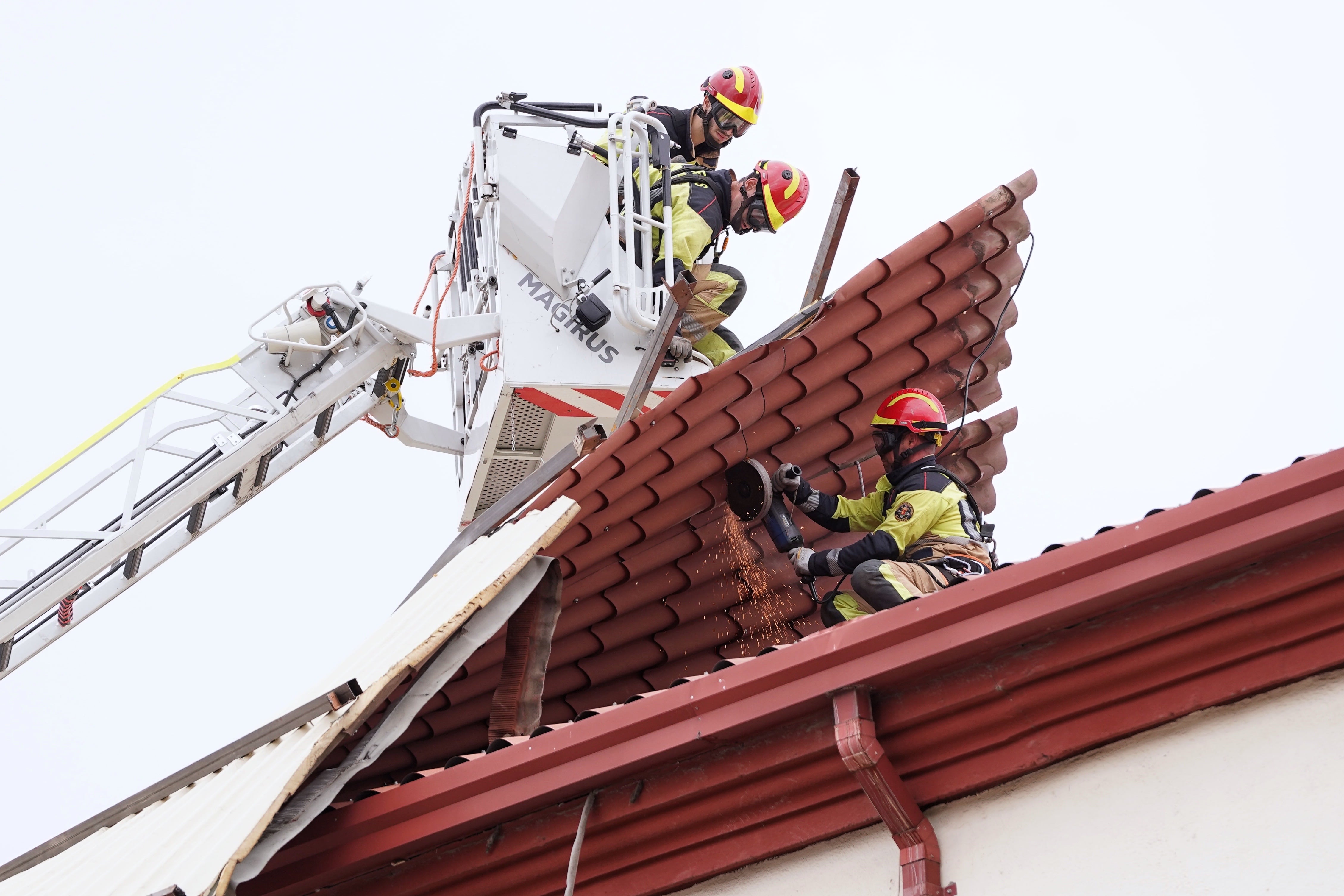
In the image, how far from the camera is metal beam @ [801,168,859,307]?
7359 millimetres

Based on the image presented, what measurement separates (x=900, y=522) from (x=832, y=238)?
1484 millimetres

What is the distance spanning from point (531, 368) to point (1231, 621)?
6.63 metres

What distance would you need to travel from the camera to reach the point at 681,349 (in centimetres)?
1015

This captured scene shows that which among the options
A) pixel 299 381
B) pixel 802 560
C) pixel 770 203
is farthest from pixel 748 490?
pixel 299 381

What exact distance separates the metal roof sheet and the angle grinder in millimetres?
1254

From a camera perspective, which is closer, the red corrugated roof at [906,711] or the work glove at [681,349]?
the red corrugated roof at [906,711]

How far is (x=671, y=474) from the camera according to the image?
7.21 meters

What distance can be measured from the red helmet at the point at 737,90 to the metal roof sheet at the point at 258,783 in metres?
4.82

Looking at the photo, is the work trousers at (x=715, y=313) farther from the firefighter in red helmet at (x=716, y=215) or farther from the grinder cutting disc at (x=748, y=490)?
the grinder cutting disc at (x=748, y=490)

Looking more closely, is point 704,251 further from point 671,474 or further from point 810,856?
point 810,856

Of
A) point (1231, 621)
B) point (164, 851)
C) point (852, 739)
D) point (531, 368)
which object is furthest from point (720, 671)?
point (531, 368)

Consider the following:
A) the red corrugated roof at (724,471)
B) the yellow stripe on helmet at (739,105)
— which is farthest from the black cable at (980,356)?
the yellow stripe on helmet at (739,105)

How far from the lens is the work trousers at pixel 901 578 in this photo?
6586 mm

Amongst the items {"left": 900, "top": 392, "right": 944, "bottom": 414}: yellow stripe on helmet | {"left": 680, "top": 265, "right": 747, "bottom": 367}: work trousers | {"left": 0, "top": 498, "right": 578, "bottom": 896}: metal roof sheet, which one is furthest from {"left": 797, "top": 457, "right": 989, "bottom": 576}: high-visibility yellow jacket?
{"left": 680, "top": 265, "right": 747, "bottom": 367}: work trousers
